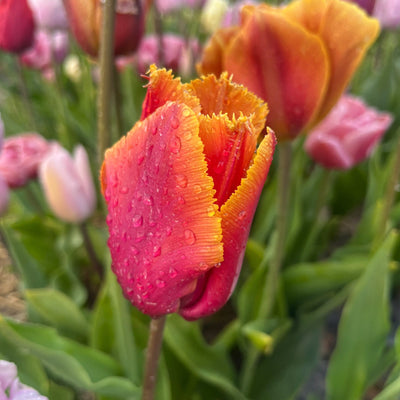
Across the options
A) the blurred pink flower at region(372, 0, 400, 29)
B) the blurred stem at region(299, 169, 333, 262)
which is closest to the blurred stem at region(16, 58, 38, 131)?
the blurred stem at region(299, 169, 333, 262)

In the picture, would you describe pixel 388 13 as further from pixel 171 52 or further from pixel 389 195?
pixel 389 195

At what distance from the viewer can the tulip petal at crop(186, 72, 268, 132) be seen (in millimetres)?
237

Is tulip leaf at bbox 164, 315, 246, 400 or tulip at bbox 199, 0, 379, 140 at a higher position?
tulip at bbox 199, 0, 379, 140

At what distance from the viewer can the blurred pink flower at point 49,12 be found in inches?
29.2

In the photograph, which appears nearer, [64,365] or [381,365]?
[64,365]

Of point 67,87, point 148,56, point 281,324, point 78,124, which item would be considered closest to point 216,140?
point 281,324

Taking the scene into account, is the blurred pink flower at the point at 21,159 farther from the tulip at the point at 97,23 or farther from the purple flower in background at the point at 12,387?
the purple flower in background at the point at 12,387

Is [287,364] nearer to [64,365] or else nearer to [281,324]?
[281,324]

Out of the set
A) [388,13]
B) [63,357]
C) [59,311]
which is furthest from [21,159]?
[388,13]

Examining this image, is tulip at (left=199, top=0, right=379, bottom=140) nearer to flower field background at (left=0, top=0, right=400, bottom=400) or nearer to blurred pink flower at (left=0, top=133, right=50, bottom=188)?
flower field background at (left=0, top=0, right=400, bottom=400)

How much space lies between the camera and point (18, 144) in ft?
2.11

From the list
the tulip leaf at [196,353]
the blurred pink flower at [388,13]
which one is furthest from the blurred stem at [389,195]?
the blurred pink flower at [388,13]

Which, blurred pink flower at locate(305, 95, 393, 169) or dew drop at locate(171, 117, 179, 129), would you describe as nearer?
dew drop at locate(171, 117, 179, 129)

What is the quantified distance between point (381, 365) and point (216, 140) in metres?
0.45
